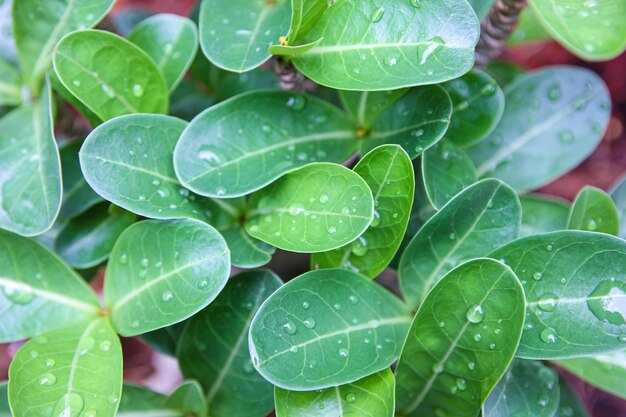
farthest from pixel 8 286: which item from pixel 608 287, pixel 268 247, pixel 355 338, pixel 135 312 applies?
pixel 608 287

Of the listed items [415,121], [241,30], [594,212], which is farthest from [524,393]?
[241,30]

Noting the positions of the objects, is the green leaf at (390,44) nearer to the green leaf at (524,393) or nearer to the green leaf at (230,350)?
the green leaf at (230,350)

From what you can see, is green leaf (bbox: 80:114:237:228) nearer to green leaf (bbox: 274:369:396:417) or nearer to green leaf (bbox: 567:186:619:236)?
green leaf (bbox: 274:369:396:417)

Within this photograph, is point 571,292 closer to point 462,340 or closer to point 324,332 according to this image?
point 462,340

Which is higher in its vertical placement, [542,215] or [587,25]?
[587,25]

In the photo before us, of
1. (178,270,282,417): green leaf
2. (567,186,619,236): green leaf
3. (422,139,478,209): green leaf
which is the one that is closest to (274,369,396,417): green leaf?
(178,270,282,417): green leaf
